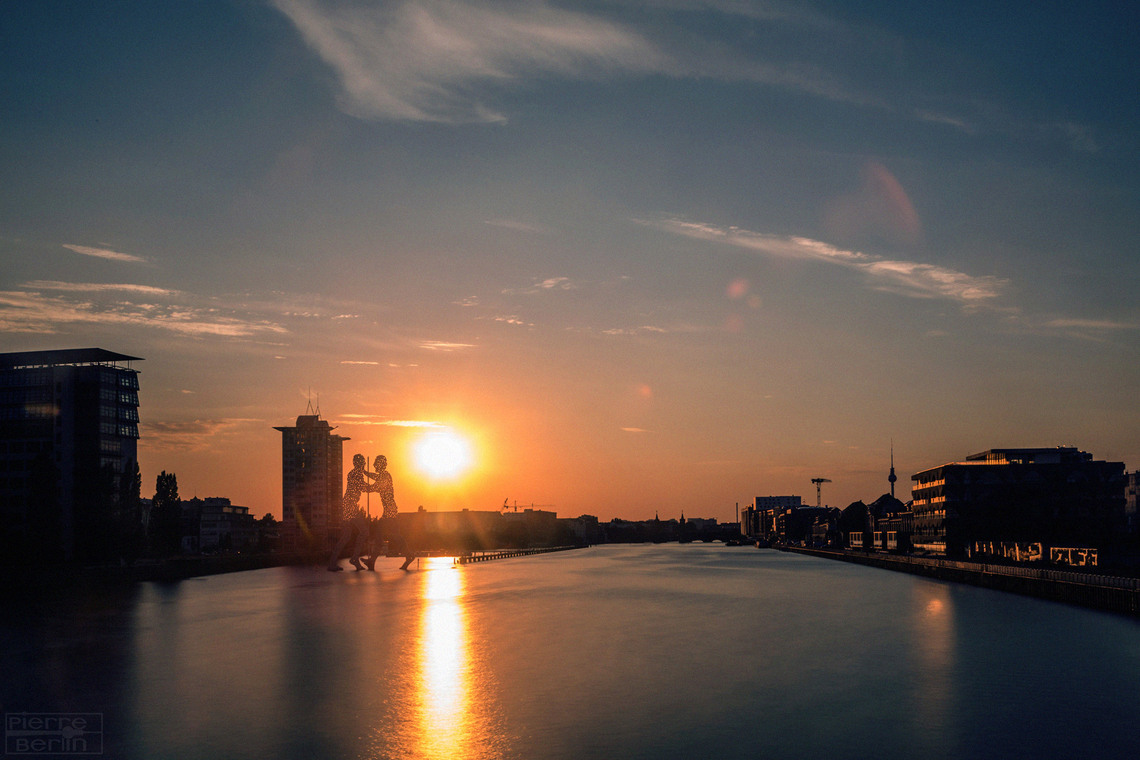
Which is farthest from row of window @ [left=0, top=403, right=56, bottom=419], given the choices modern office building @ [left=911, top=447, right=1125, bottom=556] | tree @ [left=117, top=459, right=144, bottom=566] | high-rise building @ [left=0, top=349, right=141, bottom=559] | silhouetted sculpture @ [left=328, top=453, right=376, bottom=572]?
modern office building @ [left=911, top=447, right=1125, bottom=556]

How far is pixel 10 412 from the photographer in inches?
5153

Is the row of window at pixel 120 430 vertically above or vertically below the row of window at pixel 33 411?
below

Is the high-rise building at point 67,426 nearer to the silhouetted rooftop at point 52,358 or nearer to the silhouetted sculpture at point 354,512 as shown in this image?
the silhouetted rooftop at point 52,358

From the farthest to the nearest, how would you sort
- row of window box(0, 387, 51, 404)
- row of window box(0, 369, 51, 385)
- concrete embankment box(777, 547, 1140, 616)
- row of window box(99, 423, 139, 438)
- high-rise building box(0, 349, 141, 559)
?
row of window box(99, 423, 139, 438) → row of window box(0, 369, 51, 385) → row of window box(0, 387, 51, 404) → high-rise building box(0, 349, 141, 559) → concrete embankment box(777, 547, 1140, 616)

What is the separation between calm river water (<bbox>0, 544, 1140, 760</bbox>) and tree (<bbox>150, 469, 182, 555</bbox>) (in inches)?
2186

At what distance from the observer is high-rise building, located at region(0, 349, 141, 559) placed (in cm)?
12612

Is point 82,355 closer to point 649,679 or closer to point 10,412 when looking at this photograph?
point 10,412

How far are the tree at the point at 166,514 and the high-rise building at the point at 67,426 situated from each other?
21.8ft

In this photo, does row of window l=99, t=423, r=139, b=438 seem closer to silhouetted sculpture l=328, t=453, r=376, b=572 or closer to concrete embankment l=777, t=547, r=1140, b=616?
silhouetted sculpture l=328, t=453, r=376, b=572

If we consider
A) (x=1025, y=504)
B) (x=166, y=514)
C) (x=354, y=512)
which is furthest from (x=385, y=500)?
(x=1025, y=504)

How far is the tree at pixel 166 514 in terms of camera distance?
138m

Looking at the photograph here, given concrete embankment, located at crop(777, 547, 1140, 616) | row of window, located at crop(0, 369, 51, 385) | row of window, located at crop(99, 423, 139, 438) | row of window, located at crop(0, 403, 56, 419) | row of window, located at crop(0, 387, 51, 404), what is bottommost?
concrete embankment, located at crop(777, 547, 1140, 616)

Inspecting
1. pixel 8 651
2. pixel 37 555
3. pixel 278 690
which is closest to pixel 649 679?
pixel 278 690

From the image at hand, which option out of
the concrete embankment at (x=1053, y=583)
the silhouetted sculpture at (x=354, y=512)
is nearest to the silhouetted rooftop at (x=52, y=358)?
the silhouetted sculpture at (x=354, y=512)
